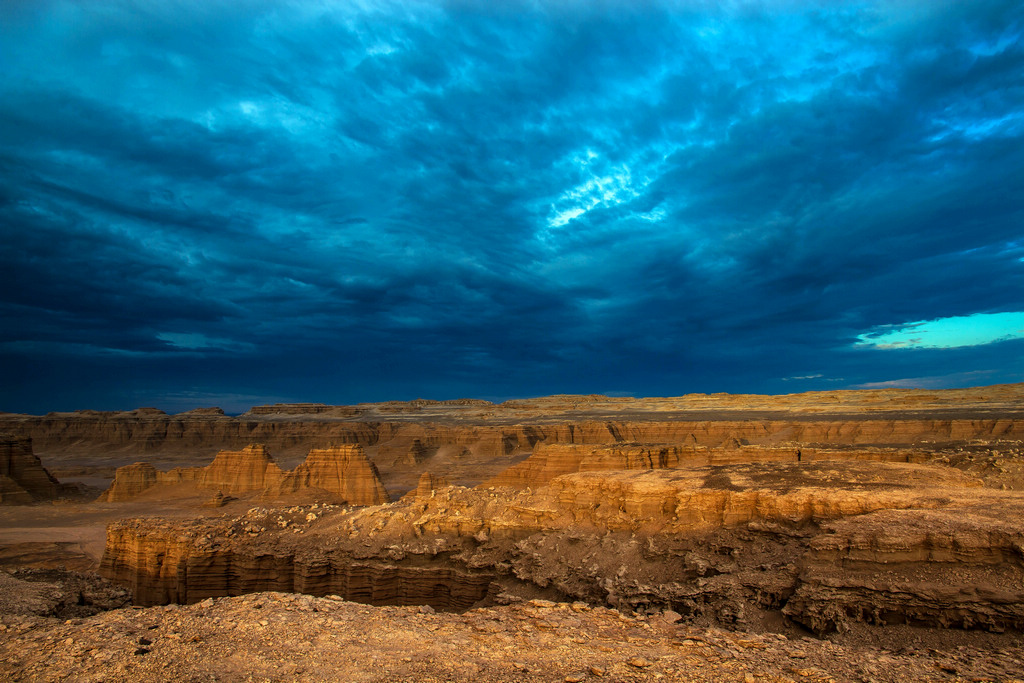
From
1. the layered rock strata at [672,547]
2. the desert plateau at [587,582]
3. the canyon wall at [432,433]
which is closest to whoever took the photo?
the desert plateau at [587,582]

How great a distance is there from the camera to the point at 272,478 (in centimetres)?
4094

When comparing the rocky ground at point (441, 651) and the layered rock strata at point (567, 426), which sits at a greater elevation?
the layered rock strata at point (567, 426)

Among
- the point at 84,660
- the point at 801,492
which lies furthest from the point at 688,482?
the point at 84,660

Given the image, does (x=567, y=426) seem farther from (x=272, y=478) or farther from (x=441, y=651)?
(x=441, y=651)

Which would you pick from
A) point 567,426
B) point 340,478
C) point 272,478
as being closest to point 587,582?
point 340,478

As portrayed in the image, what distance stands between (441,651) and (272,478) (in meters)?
36.8

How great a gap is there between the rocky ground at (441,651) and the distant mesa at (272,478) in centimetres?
2568

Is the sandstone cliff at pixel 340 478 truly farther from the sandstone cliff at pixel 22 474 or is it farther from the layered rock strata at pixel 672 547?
the sandstone cliff at pixel 22 474

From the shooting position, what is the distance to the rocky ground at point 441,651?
772cm

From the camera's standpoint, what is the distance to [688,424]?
210ft

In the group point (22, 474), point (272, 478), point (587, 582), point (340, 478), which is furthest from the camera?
point (22, 474)

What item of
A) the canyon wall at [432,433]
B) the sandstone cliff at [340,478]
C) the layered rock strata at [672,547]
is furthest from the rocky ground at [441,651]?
the canyon wall at [432,433]

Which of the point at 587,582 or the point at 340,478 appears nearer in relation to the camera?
the point at 587,582

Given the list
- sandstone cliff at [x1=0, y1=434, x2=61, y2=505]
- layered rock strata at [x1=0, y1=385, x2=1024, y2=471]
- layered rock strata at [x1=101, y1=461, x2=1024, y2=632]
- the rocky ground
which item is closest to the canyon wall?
layered rock strata at [x1=0, y1=385, x2=1024, y2=471]
